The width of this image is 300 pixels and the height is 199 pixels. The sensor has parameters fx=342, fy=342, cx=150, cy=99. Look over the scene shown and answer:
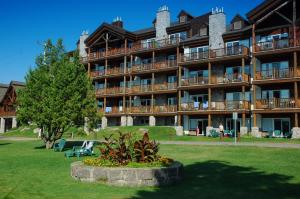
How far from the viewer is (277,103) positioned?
35.8 m

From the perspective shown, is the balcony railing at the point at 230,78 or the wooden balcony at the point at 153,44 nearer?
the balcony railing at the point at 230,78

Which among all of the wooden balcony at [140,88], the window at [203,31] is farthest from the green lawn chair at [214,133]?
the window at [203,31]

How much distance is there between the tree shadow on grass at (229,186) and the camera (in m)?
9.87

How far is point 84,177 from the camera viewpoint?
1208cm

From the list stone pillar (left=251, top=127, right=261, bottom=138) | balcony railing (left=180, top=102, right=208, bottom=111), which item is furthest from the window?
stone pillar (left=251, top=127, right=261, bottom=138)

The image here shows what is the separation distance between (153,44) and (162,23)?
148 inches

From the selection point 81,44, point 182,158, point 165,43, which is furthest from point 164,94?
point 182,158

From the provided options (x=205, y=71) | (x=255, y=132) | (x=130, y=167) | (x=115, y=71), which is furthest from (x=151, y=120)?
(x=130, y=167)

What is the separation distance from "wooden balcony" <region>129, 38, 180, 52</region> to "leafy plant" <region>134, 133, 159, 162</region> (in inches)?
1317

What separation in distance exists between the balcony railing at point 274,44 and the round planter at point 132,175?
28150 millimetres

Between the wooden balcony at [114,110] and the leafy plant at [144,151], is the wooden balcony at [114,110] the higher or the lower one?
the higher one

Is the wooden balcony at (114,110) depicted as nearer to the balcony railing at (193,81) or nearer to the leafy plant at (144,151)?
the balcony railing at (193,81)

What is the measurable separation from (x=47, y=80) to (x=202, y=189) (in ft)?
62.0

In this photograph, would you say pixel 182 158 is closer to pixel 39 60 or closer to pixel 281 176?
pixel 281 176
